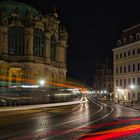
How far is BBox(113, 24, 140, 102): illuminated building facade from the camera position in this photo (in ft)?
277

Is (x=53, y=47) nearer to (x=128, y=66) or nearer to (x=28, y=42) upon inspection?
(x=28, y=42)

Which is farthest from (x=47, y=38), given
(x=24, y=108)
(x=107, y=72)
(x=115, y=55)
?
(x=107, y=72)

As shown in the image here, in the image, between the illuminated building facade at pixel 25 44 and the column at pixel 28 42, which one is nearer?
the illuminated building facade at pixel 25 44

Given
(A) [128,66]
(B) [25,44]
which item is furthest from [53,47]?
(A) [128,66]

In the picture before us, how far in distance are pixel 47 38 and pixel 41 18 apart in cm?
516

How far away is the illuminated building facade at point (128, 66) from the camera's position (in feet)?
277

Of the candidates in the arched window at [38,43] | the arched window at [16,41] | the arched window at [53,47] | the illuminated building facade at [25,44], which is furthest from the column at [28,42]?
the arched window at [53,47]

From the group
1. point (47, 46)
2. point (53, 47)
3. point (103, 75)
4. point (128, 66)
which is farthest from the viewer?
point (103, 75)

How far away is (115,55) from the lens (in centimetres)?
9700

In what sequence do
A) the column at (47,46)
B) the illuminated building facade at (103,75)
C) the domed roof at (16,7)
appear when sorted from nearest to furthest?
1. the domed roof at (16,7)
2. the column at (47,46)
3. the illuminated building facade at (103,75)

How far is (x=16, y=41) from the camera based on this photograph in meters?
79.8

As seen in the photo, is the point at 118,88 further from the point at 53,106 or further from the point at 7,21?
the point at 53,106

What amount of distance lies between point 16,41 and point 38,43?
6.51 metres

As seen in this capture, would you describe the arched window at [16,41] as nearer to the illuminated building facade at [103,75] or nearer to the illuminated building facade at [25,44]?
the illuminated building facade at [25,44]
